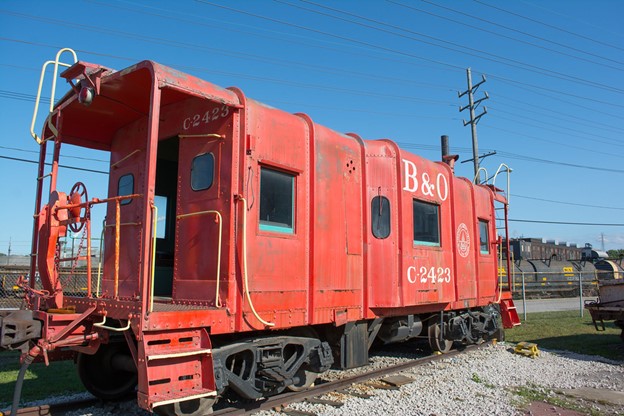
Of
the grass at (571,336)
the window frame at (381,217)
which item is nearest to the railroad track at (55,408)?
the window frame at (381,217)

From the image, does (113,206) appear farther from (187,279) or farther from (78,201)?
(187,279)

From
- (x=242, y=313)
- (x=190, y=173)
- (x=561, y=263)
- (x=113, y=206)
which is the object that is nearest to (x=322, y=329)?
(x=242, y=313)

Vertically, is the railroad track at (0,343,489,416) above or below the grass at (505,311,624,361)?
above

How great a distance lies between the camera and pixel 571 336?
12.7 meters

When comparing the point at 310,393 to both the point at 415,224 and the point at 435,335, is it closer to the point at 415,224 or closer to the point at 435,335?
the point at 415,224

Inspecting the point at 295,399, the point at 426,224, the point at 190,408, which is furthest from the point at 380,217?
the point at 190,408

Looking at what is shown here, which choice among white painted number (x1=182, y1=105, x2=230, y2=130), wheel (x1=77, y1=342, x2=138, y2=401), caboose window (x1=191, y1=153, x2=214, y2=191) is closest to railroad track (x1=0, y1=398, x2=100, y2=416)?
wheel (x1=77, y1=342, x2=138, y2=401)

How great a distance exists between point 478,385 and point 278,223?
159 inches

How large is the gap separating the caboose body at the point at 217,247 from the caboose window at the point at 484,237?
10.9 feet

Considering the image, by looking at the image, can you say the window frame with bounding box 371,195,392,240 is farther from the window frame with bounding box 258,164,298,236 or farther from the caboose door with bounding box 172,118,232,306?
the caboose door with bounding box 172,118,232,306

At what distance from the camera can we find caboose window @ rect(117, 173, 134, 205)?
6793mm

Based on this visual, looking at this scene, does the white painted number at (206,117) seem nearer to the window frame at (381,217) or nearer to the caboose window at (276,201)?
the caboose window at (276,201)

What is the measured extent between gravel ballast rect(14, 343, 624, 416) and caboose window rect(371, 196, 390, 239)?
2321 mm

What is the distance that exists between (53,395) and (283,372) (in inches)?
137
